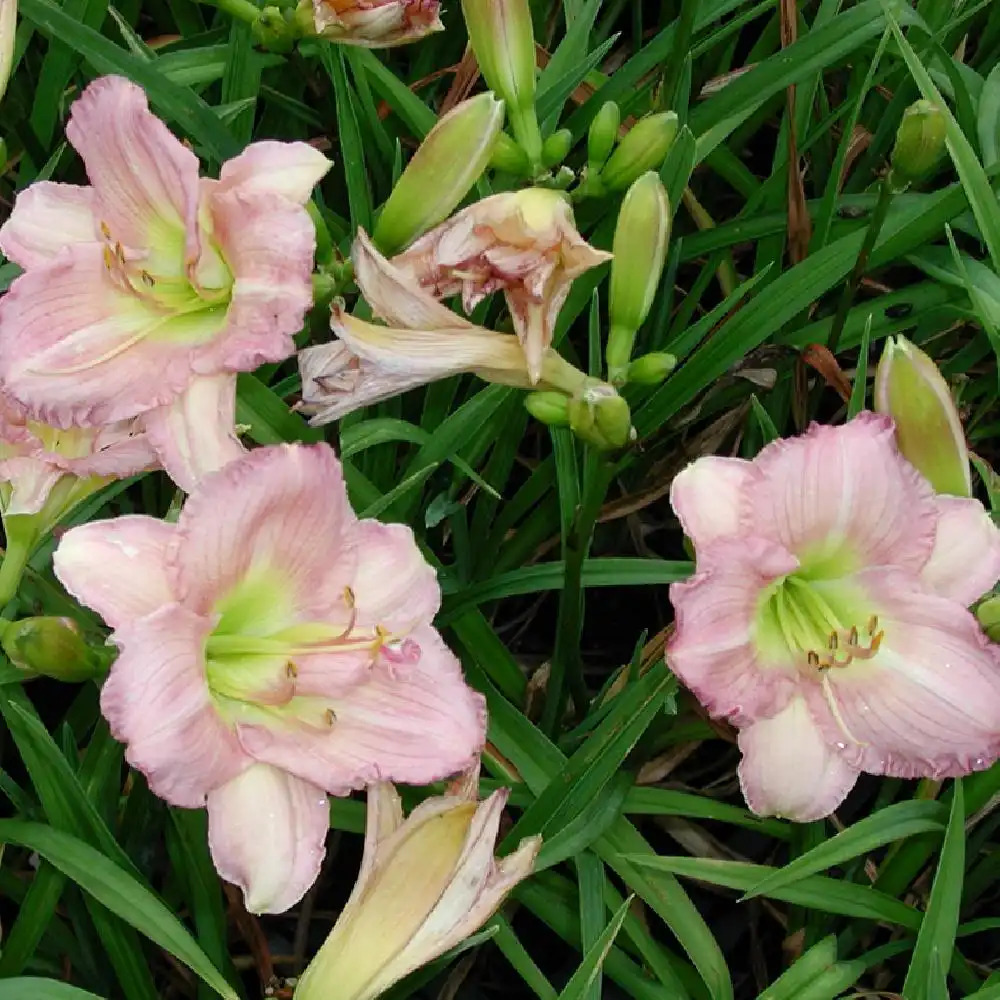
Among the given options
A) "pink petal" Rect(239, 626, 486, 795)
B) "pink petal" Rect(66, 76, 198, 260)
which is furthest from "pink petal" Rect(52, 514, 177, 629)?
"pink petal" Rect(66, 76, 198, 260)

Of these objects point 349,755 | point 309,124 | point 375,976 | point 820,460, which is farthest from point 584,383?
point 309,124

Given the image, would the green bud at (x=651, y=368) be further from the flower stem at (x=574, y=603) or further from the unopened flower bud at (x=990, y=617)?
the unopened flower bud at (x=990, y=617)

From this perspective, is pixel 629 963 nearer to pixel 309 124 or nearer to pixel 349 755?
pixel 349 755

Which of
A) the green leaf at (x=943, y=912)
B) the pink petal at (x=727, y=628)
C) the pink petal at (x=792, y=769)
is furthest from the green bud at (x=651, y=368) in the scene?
the green leaf at (x=943, y=912)

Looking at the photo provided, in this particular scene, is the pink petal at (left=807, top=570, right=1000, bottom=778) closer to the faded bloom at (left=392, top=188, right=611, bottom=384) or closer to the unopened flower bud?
the unopened flower bud

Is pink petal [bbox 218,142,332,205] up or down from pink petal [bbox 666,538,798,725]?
up
